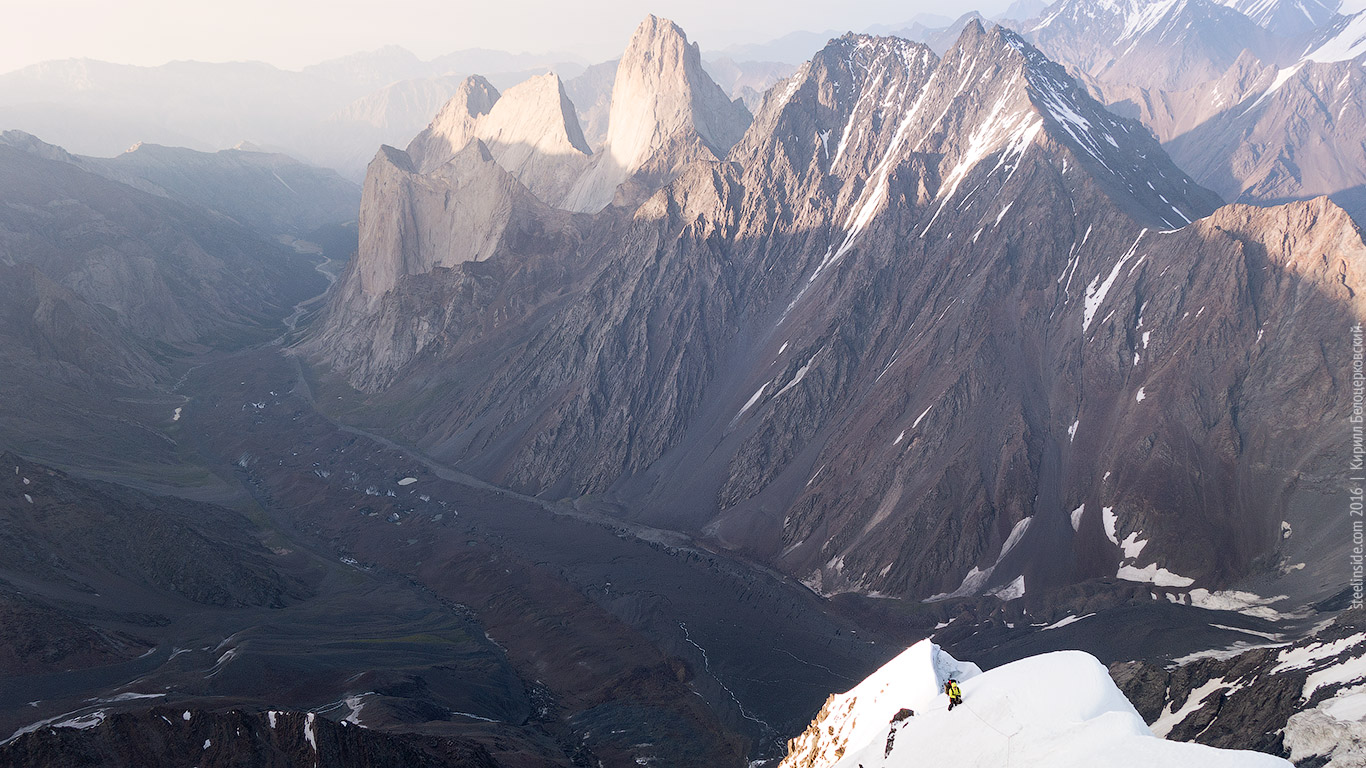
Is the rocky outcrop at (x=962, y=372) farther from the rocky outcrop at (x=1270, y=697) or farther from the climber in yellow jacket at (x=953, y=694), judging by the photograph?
the climber in yellow jacket at (x=953, y=694)

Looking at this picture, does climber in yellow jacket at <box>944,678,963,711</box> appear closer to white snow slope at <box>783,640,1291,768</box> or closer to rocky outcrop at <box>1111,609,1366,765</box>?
white snow slope at <box>783,640,1291,768</box>

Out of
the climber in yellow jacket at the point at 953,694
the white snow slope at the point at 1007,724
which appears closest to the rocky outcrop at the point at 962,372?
the white snow slope at the point at 1007,724

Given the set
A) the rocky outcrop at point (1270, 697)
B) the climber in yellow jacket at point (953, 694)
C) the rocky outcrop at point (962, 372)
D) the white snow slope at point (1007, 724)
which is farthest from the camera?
the rocky outcrop at point (962, 372)

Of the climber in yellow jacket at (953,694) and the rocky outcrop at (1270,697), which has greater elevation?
the climber in yellow jacket at (953,694)

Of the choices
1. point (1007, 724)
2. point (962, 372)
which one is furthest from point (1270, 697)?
point (962, 372)

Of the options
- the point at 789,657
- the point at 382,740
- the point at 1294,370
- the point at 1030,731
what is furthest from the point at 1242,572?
the point at 382,740

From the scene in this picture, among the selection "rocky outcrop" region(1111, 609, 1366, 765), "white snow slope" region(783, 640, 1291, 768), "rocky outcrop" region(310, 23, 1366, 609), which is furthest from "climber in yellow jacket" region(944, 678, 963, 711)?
"rocky outcrop" region(310, 23, 1366, 609)

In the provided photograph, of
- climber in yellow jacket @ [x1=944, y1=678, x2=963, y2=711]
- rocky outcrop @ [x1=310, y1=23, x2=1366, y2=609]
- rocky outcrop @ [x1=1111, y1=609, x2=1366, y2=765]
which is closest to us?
climber in yellow jacket @ [x1=944, y1=678, x2=963, y2=711]

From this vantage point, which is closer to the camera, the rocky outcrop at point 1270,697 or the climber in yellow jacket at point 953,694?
the climber in yellow jacket at point 953,694
